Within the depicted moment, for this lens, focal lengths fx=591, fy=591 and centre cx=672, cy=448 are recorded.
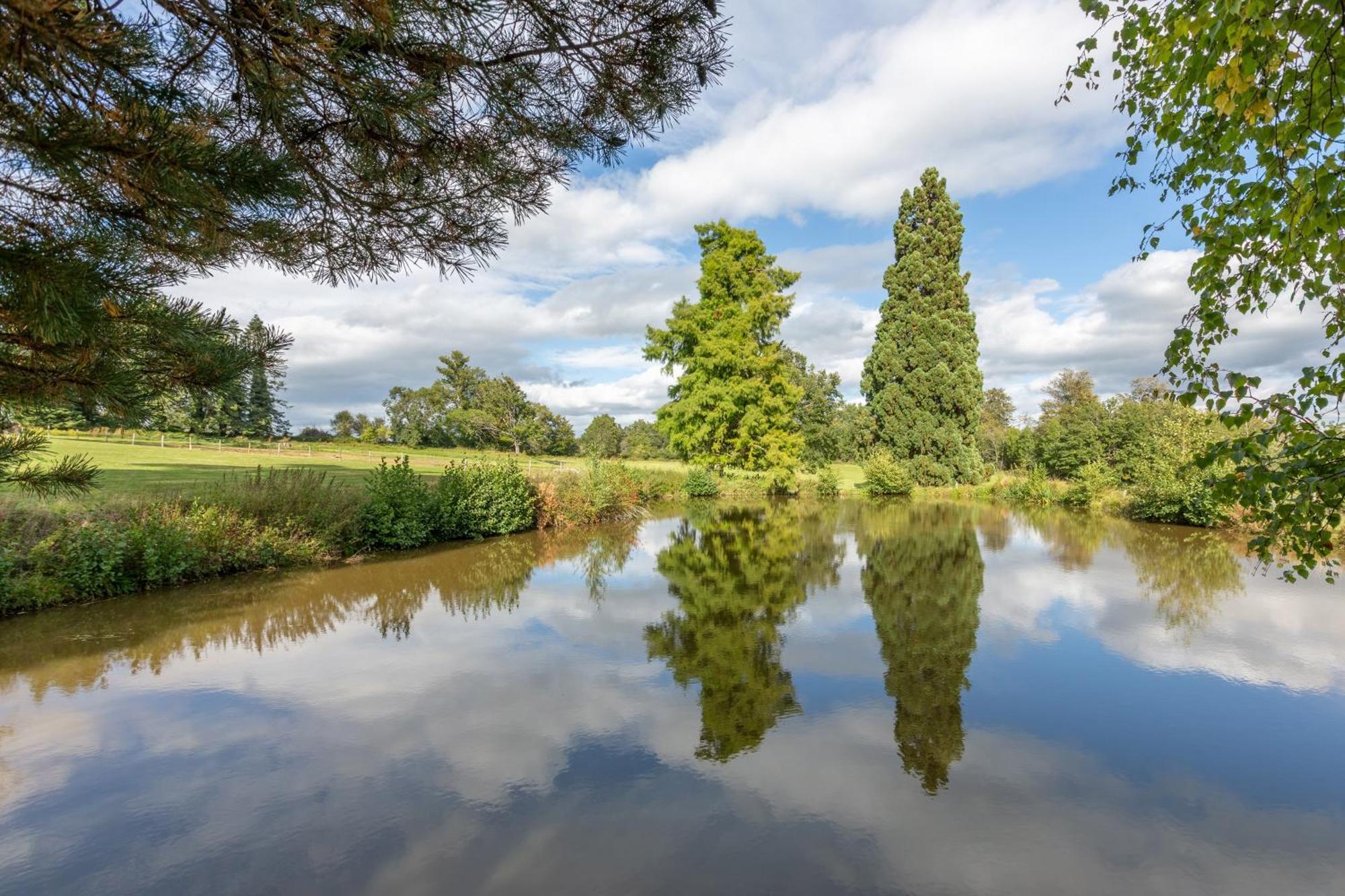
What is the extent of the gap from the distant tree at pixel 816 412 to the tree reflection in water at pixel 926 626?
46.2ft

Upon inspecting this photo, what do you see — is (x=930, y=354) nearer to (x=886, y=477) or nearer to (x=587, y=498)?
(x=886, y=477)

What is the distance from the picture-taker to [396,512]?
39.2 ft

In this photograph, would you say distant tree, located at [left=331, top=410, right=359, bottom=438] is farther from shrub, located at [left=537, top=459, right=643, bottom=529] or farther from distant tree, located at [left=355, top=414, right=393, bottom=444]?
shrub, located at [left=537, top=459, right=643, bottom=529]

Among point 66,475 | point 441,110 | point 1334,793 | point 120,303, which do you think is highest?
point 441,110

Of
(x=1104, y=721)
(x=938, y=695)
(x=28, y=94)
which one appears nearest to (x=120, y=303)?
(x=28, y=94)

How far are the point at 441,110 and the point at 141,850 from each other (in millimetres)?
4209

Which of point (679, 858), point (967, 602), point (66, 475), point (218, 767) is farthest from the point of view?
point (967, 602)

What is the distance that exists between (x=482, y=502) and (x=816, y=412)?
25.5 metres

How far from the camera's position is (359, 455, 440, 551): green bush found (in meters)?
11.6

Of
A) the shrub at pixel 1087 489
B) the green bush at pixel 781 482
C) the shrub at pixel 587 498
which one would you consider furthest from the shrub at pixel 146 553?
the shrub at pixel 1087 489

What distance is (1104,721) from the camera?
15.5 feet

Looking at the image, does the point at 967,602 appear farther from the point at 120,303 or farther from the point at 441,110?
the point at 120,303

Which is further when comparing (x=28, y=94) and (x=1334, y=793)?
(x=1334, y=793)

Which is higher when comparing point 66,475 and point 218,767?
point 66,475
